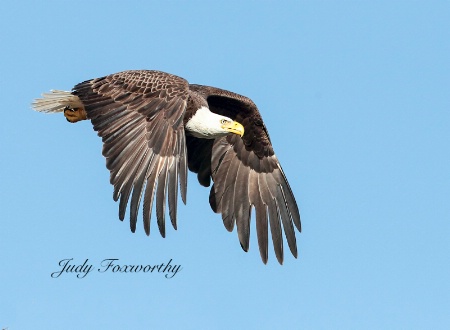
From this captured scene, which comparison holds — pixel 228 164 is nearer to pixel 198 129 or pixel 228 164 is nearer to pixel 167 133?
pixel 198 129

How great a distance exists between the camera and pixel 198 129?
10.9 m

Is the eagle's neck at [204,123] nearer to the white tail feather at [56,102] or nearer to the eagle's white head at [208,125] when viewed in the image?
the eagle's white head at [208,125]

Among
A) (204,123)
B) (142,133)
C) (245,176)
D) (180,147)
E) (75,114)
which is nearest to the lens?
(180,147)

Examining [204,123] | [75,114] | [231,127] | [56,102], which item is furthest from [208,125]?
[56,102]

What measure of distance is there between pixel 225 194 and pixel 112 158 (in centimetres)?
287

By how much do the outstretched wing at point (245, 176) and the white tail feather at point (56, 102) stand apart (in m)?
1.62

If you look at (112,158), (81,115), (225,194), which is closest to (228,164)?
(225,194)

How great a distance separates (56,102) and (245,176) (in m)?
2.72

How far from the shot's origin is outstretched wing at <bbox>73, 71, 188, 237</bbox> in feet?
30.3

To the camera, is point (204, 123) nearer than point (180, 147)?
No

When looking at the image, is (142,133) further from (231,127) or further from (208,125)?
(231,127)

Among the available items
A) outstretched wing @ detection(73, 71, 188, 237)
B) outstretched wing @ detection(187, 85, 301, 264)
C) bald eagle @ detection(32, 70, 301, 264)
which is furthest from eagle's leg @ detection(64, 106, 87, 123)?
outstretched wing @ detection(187, 85, 301, 264)

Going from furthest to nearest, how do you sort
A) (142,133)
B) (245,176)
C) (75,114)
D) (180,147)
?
(245,176)
(75,114)
(142,133)
(180,147)

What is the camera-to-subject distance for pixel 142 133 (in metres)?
9.86
